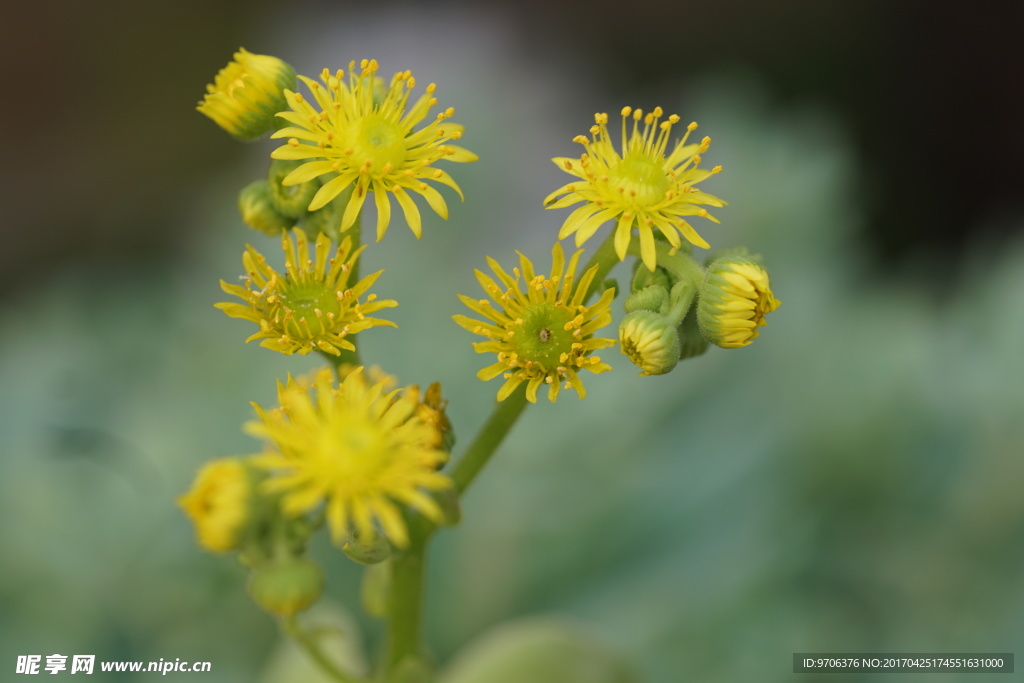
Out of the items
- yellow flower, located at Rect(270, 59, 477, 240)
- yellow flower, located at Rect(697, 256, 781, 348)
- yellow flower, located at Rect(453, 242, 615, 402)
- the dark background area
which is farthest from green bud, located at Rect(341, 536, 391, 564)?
the dark background area

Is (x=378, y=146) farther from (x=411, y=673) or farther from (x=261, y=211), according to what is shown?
(x=411, y=673)

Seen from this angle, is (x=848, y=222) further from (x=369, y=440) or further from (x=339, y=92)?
(x=369, y=440)

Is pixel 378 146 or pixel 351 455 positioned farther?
pixel 378 146

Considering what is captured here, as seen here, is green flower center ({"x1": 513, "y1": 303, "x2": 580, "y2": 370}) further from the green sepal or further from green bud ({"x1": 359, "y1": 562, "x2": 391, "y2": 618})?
green bud ({"x1": 359, "y1": 562, "x2": 391, "y2": 618})

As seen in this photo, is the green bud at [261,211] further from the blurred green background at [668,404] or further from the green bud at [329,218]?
the blurred green background at [668,404]

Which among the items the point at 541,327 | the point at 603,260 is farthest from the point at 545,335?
the point at 603,260

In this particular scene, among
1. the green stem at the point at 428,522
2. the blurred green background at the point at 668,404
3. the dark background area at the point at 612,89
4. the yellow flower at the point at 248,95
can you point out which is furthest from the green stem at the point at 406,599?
the dark background area at the point at 612,89
